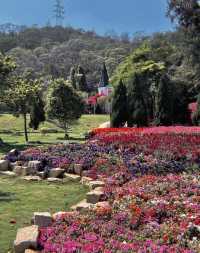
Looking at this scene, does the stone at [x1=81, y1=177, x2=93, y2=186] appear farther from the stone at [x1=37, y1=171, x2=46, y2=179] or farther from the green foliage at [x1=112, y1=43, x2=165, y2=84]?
the green foliage at [x1=112, y1=43, x2=165, y2=84]

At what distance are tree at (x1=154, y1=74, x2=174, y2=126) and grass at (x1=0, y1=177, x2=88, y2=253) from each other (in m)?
27.2

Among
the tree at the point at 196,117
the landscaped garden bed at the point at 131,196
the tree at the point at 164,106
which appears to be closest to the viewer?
the landscaped garden bed at the point at 131,196

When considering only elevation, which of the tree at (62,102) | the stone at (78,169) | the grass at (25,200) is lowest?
the grass at (25,200)

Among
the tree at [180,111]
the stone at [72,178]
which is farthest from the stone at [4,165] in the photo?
the tree at [180,111]

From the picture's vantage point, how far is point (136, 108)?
140ft

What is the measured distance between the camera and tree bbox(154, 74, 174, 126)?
43.7m

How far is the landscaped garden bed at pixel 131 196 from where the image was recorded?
8.94 m

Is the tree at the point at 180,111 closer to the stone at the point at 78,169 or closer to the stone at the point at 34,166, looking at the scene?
the stone at the point at 78,169

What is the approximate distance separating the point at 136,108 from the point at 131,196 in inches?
1220

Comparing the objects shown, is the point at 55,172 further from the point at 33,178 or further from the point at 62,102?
the point at 62,102

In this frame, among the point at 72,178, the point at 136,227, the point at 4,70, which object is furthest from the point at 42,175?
the point at 4,70

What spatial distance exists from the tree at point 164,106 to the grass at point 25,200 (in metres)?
27.2

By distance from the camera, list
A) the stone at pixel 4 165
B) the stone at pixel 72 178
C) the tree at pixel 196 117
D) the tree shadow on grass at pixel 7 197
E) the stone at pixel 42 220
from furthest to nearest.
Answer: the tree at pixel 196 117
the stone at pixel 4 165
the stone at pixel 72 178
the tree shadow on grass at pixel 7 197
the stone at pixel 42 220

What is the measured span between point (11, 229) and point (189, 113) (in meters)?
37.9
